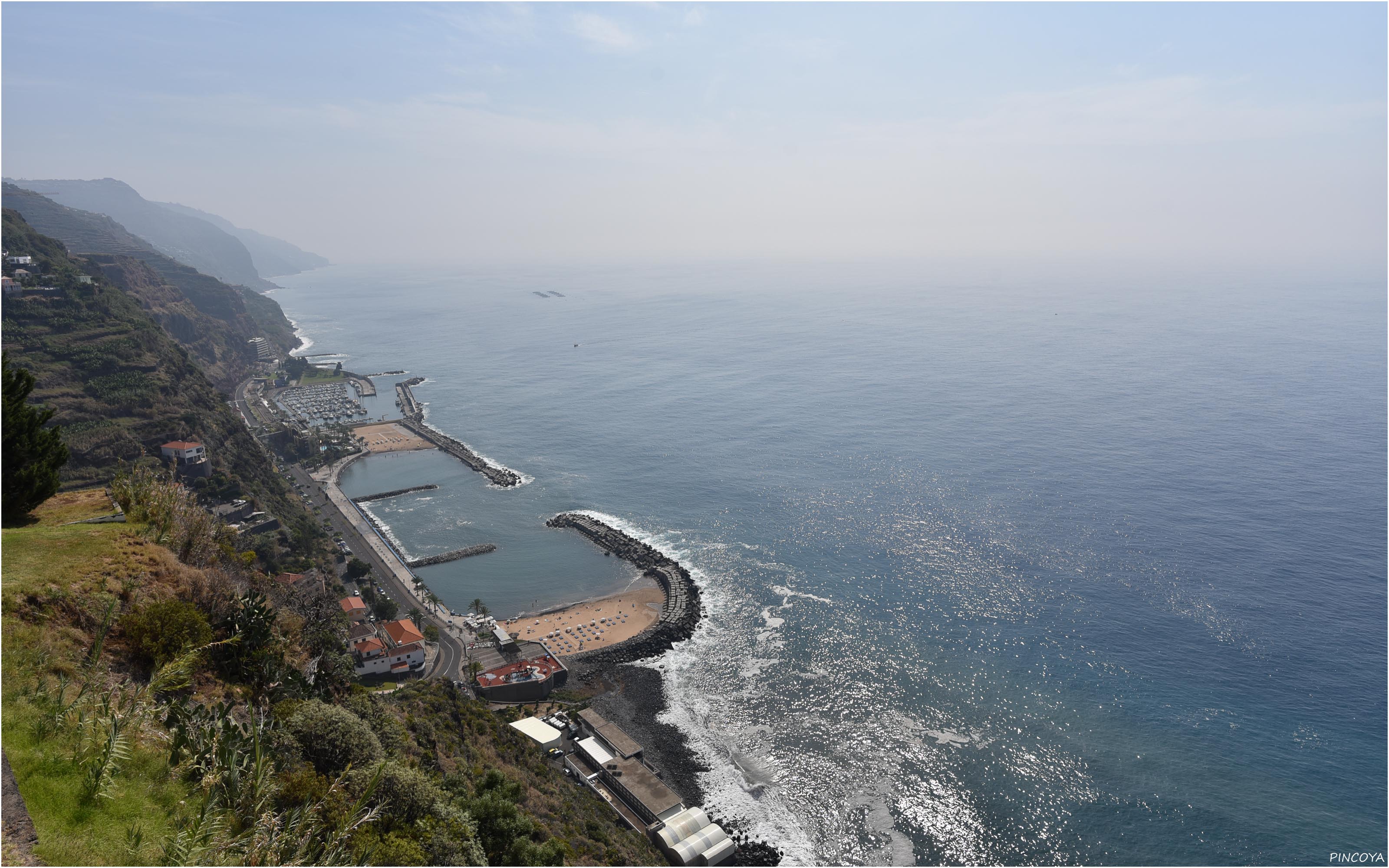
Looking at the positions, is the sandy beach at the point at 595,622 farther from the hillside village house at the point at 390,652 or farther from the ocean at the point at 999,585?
the hillside village house at the point at 390,652

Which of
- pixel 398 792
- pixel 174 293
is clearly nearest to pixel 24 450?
pixel 398 792

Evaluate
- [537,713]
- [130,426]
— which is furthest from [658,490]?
[130,426]

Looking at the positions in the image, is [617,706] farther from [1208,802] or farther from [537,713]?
[1208,802]

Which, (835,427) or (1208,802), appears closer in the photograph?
(1208,802)

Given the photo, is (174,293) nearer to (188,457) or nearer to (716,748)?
(188,457)

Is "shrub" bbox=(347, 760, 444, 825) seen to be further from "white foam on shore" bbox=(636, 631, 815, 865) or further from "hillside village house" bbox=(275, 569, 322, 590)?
"hillside village house" bbox=(275, 569, 322, 590)

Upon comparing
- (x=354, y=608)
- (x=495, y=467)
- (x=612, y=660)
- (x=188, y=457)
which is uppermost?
(x=188, y=457)
